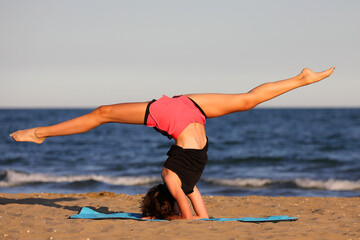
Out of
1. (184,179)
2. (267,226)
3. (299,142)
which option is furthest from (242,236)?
(299,142)

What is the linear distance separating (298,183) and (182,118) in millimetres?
8786

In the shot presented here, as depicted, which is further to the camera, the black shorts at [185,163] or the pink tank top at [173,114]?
the black shorts at [185,163]

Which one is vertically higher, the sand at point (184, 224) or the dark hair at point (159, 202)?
the dark hair at point (159, 202)

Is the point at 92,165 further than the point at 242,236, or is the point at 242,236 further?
the point at 92,165

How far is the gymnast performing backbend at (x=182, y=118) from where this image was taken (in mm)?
5453

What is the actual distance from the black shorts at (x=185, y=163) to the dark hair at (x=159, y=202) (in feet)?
0.89

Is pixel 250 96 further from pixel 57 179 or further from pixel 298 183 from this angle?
pixel 57 179

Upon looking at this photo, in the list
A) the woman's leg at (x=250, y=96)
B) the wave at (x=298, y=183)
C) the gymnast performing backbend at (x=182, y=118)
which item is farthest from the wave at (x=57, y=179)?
the woman's leg at (x=250, y=96)

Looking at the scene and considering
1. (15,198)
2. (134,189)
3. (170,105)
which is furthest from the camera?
(134,189)

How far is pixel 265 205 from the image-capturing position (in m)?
8.27

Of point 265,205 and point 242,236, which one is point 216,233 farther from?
point 265,205

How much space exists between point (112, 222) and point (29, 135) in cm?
156

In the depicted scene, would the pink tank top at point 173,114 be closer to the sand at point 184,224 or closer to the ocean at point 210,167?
the sand at point 184,224

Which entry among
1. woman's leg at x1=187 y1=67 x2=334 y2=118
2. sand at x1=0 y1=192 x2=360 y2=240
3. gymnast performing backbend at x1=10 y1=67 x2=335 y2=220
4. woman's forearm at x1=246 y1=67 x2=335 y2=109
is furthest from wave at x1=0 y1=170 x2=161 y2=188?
woman's forearm at x1=246 y1=67 x2=335 y2=109
